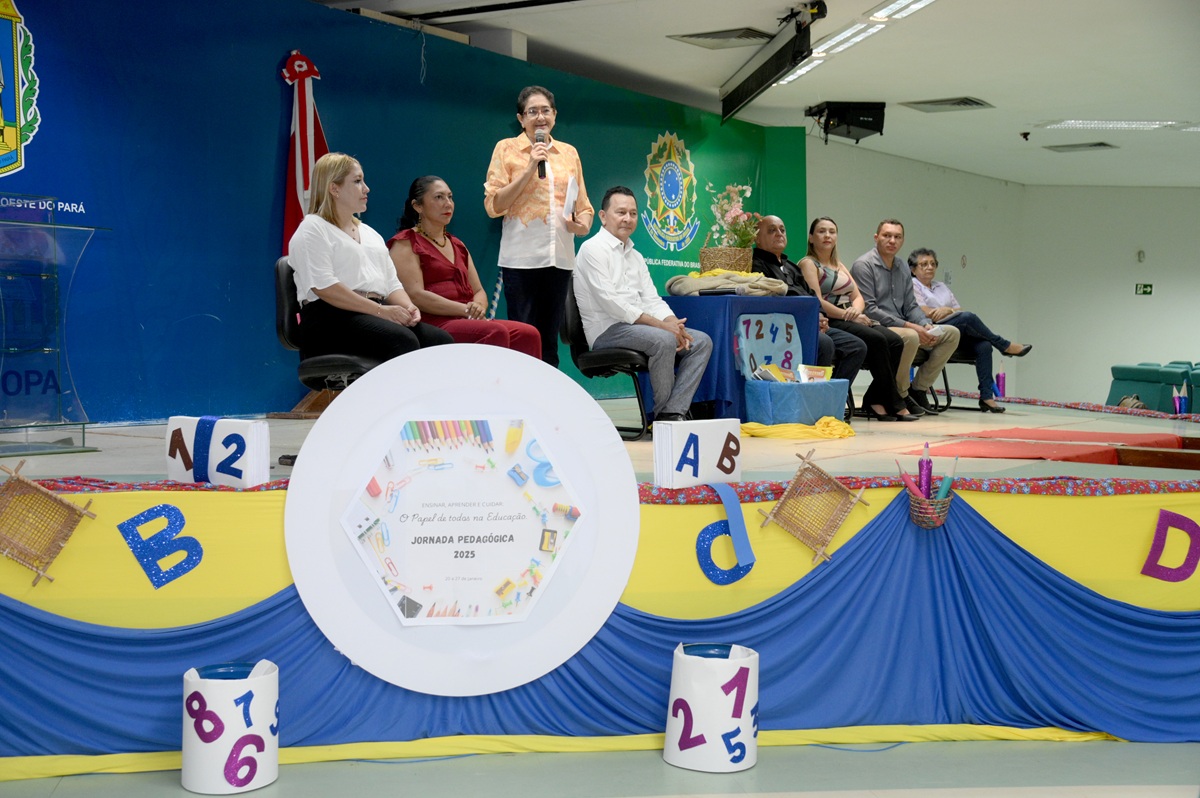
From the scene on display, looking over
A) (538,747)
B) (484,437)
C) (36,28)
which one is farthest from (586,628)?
(36,28)

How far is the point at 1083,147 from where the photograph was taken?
38.5 ft

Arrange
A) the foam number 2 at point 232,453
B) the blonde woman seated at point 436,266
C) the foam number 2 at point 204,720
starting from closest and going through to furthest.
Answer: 1. the foam number 2 at point 204,720
2. the foam number 2 at point 232,453
3. the blonde woman seated at point 436,266

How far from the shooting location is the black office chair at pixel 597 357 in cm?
446

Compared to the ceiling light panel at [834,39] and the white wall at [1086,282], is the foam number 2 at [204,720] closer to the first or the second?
the ceiling light panel at [834,39]

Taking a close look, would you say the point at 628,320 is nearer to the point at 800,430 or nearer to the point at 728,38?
the point at 800,430

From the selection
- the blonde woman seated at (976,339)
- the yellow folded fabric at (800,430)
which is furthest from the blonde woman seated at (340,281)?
the blonde woman seated at (976,339)

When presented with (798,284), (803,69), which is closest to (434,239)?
(798,284)

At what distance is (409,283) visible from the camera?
433cm

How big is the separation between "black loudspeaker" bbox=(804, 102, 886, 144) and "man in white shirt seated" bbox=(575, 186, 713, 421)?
17.5ft

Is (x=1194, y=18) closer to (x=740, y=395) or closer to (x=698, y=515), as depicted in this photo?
(x=740, y=395)

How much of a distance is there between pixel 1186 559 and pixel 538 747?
1.55 metres

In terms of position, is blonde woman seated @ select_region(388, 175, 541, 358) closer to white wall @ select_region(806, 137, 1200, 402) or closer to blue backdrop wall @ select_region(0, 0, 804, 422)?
blue backdrop wall @ select_region(0, 0, 804, 422)

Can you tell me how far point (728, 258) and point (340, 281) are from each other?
2.42m

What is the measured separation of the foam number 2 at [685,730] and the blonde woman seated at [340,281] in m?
1.60
